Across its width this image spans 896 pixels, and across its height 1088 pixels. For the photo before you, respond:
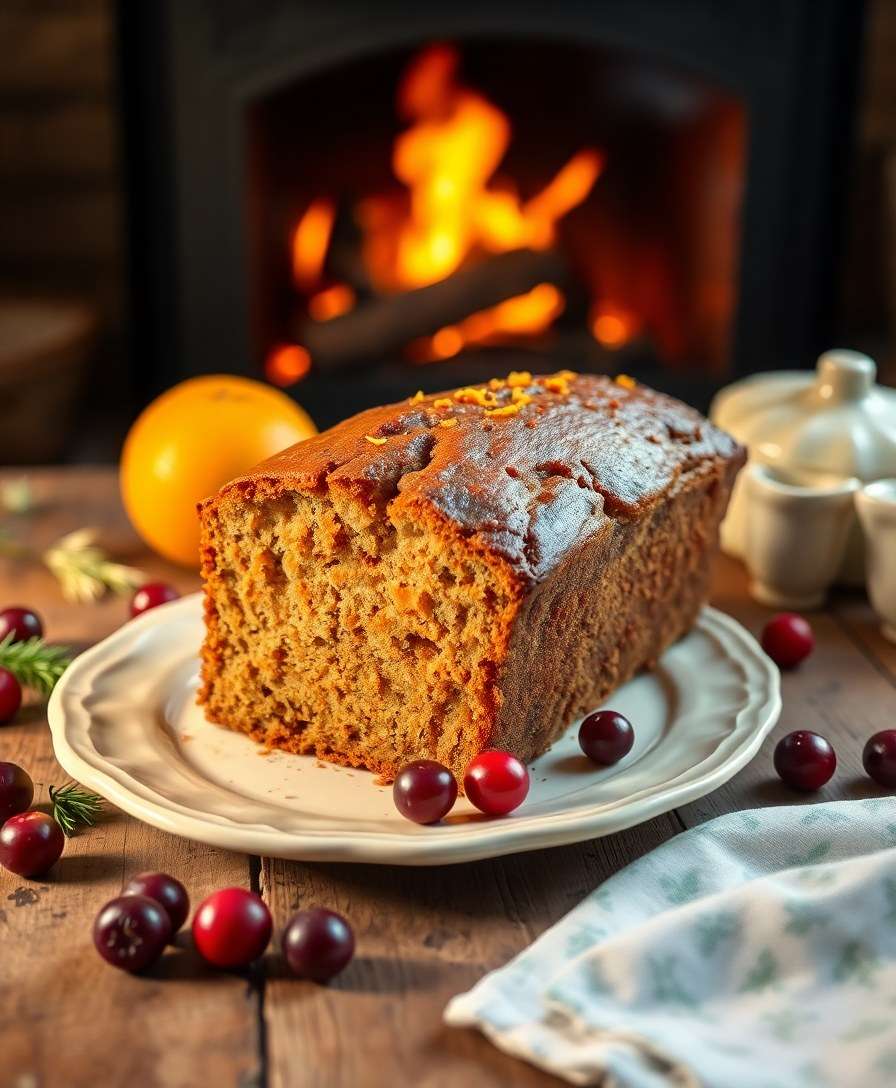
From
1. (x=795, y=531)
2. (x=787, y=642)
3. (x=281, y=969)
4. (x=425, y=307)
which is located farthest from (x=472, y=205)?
(x=281, y=969)

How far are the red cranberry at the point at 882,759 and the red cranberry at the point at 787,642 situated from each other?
0.33 meters

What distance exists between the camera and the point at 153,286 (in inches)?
150

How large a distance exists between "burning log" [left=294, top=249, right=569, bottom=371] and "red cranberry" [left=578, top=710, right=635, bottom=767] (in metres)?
2.42

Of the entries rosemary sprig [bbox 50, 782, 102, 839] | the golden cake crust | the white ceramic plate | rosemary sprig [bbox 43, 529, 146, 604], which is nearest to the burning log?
rosemary sprig [bbox 43, 529, 146, 604]

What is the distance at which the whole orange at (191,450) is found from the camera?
219 cm

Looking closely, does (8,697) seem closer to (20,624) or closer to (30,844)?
(20,624)

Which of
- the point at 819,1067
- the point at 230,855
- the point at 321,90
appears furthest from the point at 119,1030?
the point at 321,90

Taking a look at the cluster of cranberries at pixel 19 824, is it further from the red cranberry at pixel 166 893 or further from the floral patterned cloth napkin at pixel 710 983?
the floral patterned cloth napkin at pixel 710 983

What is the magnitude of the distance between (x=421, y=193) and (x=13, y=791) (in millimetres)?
2830

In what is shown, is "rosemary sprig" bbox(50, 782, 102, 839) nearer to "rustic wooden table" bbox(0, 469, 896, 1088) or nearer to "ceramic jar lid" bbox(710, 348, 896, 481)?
"rustic wooden table" bbox(0, 469, 896, 1088)

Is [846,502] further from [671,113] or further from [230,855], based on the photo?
[671,113]

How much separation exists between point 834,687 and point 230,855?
92cm

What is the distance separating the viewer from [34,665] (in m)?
1.81

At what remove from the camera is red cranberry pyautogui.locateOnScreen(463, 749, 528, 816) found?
1.43 m
